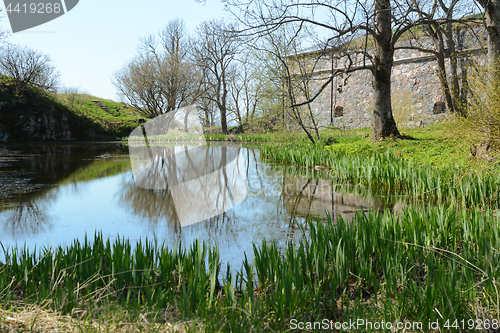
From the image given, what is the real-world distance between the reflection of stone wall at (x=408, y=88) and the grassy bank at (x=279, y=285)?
48.3 feet

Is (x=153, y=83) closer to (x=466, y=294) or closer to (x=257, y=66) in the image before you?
(x=257, y=66)

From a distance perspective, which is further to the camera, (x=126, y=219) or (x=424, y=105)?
(x=424, y=105)

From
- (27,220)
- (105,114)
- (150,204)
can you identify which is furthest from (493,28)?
(105,114)

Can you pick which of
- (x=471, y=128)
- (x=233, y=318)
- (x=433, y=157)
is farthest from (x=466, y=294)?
(x=433, y=157)

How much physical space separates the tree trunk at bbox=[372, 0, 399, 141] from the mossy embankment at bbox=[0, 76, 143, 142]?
69.7 ft

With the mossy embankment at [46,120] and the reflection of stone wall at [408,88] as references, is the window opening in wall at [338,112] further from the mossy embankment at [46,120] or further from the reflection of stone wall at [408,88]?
the mossy embankment at [46,120]

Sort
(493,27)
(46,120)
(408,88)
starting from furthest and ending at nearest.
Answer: (46,120)
(408,88)
(493,27)

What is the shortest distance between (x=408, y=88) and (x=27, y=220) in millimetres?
19643

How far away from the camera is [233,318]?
195cm

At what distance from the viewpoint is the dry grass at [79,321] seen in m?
1.75

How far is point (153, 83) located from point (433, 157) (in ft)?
65.8

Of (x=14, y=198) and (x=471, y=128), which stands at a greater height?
(x=471, y=128)

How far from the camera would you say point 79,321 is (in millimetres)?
1861

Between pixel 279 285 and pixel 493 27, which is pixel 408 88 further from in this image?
pixel 279 285
